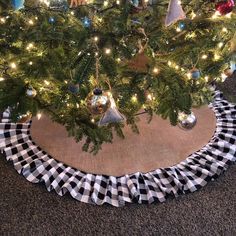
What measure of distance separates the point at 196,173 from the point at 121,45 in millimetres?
639

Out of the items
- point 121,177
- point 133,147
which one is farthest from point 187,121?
point 121,177

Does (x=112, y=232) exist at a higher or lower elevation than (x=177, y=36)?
lower

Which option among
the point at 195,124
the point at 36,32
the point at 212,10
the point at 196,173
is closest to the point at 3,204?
the point at 36,32

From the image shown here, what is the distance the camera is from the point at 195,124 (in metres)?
→ 1.58

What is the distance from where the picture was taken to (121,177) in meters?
1.40

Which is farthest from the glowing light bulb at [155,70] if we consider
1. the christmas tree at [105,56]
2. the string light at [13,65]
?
the string light at [13,65]

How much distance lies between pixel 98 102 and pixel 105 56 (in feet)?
0.53

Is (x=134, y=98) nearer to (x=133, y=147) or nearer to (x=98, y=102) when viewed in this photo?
(x=98, y=102)

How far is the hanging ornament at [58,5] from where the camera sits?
1.16 m

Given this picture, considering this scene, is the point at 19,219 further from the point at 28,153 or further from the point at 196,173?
the point at 196,173

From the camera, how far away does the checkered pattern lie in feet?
4.38

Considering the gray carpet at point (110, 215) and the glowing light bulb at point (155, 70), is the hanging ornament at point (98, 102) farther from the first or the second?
the gray carpet at point (110, 215)

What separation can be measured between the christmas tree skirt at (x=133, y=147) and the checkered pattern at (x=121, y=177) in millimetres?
30

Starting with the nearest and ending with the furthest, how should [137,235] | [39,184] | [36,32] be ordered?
1. [36,32]
2. [137,235]
3. [39,184]
